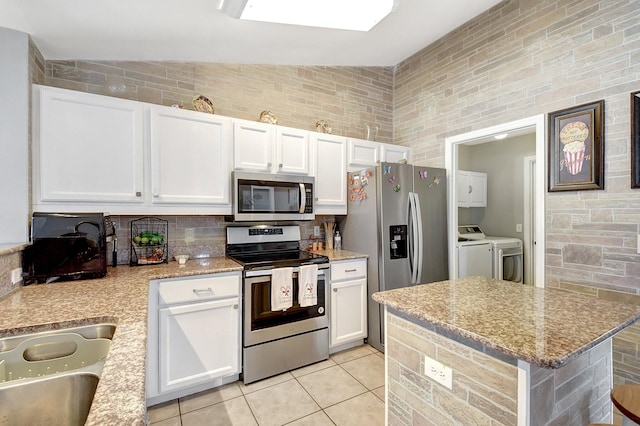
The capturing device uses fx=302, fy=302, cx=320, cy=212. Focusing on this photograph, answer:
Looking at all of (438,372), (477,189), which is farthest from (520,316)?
(477,189)

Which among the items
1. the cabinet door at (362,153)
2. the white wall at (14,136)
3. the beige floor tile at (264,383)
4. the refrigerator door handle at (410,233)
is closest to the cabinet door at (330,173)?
the cabinet door at (362,153)

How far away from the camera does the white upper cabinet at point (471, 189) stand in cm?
429

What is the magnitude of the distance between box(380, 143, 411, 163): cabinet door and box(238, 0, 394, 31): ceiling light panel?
155 centimetres

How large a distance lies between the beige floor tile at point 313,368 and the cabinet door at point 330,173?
139cm

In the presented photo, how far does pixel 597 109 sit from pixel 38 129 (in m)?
3.83

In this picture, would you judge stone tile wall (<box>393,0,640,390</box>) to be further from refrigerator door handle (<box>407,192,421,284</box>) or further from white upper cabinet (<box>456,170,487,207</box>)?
white upper cabinet (<box>456,170,487,207</box>)

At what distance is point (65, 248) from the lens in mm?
1868

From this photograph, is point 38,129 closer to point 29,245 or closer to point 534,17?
point 29,245

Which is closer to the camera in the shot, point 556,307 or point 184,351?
point 556,307

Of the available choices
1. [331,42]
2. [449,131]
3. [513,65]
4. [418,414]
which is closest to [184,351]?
[418,414]

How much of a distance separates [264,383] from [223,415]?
42cm

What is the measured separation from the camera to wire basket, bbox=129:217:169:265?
2.40m

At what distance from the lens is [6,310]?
1346 millimetres

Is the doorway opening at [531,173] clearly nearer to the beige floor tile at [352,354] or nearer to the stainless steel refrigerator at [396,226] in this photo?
the stainless steel refrigerator at [396,226]
